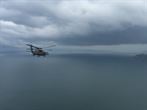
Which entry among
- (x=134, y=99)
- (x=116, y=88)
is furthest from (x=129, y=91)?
(x=134, y=99)

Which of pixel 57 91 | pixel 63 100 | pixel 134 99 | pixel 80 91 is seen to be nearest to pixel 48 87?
pixel 57 91

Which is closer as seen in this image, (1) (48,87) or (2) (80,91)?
(2) (80,91)

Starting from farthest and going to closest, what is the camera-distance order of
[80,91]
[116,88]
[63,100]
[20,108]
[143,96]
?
[116,88] < [80,91] < [143,96] < [63,100] < [20,108]

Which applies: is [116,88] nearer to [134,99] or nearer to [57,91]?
[134,99]

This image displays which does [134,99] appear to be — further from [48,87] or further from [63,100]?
[48,87]

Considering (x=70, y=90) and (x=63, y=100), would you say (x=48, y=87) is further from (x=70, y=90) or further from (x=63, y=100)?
(x=63, y=100)

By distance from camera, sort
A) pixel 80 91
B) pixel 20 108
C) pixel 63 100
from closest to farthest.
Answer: pixel 20 108 < pixel 63 100 < pixel 80 91

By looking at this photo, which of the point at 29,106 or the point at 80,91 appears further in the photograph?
the point at 80,91

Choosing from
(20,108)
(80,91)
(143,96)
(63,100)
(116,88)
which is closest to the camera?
(20,108)
